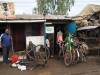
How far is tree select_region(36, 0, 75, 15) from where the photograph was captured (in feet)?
147

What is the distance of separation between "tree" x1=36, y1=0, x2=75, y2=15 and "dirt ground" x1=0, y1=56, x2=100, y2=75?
→ 28.7 meters

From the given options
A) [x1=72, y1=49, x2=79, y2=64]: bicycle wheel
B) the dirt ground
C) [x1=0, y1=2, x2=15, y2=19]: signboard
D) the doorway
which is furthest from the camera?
the doorway

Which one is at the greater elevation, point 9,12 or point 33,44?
point 9,12

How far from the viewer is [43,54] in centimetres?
1598

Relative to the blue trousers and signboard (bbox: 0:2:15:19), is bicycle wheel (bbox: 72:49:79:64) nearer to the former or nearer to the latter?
the blue trousers

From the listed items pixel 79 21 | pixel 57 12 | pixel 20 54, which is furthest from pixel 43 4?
pixel 20 54

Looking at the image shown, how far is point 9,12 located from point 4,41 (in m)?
2.01

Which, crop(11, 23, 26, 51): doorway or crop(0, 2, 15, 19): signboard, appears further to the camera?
crop(11, 23, 26, 51): doorway

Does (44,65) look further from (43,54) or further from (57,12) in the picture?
(57,12)

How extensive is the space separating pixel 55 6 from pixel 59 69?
103 ft

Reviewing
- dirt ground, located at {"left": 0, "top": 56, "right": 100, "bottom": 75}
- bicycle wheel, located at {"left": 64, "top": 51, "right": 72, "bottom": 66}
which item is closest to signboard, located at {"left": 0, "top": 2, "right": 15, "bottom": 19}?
dirt ground, located at {"left": 0, "top": 56, "right": 100, "bottom": 75}

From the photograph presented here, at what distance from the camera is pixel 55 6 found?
45.7 m

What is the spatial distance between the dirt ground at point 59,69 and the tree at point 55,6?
2868 cm

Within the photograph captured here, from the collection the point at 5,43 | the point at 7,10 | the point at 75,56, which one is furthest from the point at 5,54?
the point at 75,56
